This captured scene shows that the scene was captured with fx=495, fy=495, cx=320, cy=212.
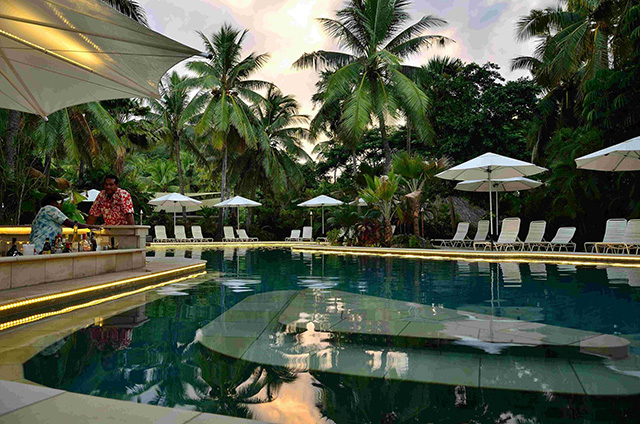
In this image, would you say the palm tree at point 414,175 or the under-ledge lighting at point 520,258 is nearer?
the under-ledge lighting at point 520,258

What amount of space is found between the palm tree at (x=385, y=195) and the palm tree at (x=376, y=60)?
3.93 meters

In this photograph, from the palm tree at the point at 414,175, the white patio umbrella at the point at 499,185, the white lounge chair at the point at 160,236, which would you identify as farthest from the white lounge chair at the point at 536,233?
the white lounge chair at the point at 160,236

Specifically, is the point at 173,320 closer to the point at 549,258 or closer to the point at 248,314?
the point at 248,314

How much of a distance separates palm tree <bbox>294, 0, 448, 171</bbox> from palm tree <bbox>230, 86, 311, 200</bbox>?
8.24 metres

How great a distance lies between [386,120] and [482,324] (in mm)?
18426

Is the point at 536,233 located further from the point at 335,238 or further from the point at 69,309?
the point at 69,309

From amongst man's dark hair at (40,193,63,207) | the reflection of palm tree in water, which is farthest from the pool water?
man's dark hair at (40,193,63,207)

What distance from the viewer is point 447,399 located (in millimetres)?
2943

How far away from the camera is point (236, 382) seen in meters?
3.32

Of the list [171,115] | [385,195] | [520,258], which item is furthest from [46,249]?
[171,115]

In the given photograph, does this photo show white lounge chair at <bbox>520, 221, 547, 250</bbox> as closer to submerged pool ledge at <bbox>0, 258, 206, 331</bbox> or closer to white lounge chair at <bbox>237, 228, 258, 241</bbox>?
submerged pool ledge at <bbox>0, 258, 206, 331</bbox>

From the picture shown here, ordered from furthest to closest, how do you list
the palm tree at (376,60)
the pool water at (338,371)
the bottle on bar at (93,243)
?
1. the palm tree at (376,60)
2. the bottle on bar at (93,243)
3. the pool water at (338,371)

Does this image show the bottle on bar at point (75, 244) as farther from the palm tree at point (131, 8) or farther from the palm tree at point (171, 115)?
the palm tree at point (171, 115)

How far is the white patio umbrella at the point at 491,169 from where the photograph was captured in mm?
14336
